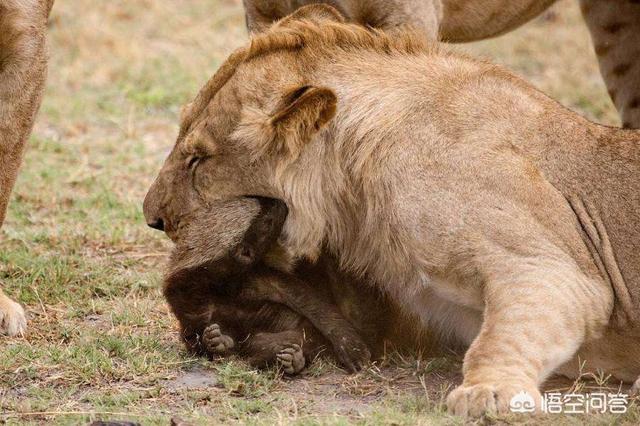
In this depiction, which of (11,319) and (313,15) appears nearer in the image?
(313,15)

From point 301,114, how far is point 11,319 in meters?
1.32

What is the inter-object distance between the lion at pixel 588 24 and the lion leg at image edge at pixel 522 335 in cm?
191

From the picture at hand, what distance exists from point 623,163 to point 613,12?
2.39 m

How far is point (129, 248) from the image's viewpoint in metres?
5.36

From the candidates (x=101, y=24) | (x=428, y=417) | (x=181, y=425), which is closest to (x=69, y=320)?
(x=181, y=425)

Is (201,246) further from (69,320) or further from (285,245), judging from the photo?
(69,320)

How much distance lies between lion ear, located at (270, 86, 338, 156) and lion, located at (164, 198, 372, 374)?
0.23 meters

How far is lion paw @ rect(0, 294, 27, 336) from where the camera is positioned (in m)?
4.29

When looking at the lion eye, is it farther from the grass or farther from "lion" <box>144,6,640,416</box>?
the grass

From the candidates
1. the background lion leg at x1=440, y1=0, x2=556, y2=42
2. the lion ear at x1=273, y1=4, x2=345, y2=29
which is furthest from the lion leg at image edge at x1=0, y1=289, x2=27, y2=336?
the background lion leg at x1=440, y1=0, x2=556, y2=42

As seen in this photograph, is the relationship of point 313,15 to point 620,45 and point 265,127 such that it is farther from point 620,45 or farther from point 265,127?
point 620,45

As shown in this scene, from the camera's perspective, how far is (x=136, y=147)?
6.94 meters

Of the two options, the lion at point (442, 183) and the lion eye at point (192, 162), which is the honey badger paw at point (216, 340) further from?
the lion eye at point (192, 162)

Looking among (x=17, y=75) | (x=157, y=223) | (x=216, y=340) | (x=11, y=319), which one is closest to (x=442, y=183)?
(x=216, y=340)
